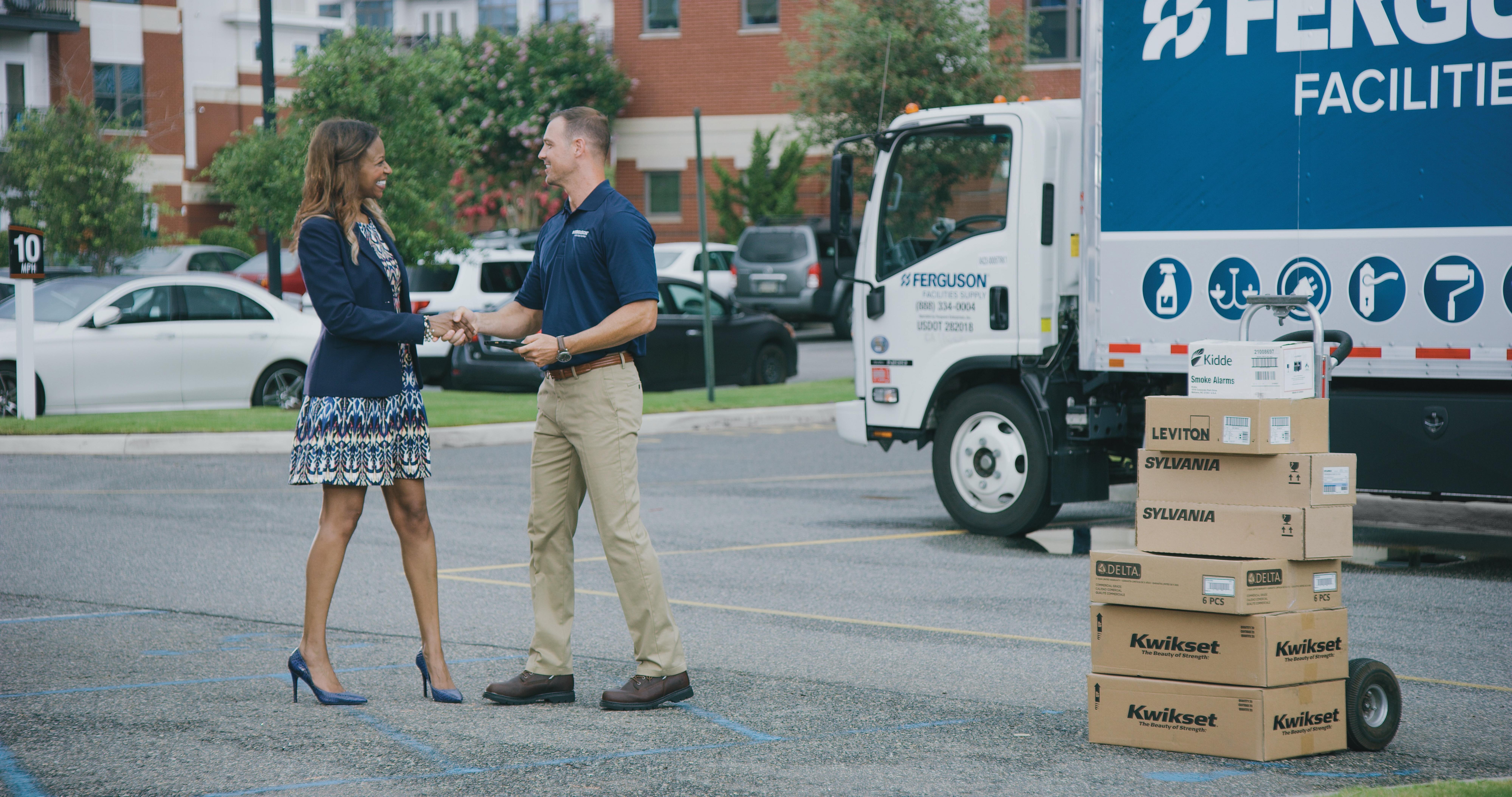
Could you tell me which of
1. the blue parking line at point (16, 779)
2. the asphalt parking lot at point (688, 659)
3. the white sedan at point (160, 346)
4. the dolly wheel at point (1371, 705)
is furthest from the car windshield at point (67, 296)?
the dolly wheel at point (1371, 705)

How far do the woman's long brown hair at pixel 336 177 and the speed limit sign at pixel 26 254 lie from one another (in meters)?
10.1

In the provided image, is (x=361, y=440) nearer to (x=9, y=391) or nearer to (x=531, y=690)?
(x=531, y=690)

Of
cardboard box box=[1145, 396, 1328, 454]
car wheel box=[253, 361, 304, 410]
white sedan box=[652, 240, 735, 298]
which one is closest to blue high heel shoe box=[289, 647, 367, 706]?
cardboard box box=[1145, 396, 1328, 454]

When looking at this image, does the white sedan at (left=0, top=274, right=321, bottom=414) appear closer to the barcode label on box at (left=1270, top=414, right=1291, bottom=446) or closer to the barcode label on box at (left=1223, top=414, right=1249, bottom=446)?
the barcode label on box at (left=1223, top=414, right=1249, bottom=446)

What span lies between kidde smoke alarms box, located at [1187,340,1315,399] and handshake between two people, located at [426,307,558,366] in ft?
6.83

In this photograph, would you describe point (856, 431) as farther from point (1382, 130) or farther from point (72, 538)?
point (72, 538)

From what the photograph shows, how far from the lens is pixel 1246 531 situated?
4824 millimetres

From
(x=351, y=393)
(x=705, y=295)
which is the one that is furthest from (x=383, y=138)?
(x=351, y=393)

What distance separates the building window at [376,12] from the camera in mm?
53062

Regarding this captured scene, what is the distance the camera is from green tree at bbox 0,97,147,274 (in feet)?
69.2

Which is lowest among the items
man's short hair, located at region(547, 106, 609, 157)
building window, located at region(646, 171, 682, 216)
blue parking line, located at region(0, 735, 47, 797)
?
blue parking line, located at region(0, 735, 47, 797)

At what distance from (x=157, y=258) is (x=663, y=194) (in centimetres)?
1304

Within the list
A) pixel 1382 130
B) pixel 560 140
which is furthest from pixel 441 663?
pixel 1382 130

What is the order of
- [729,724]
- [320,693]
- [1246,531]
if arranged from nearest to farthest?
[1246,531] → [729,724] → [320,693]
